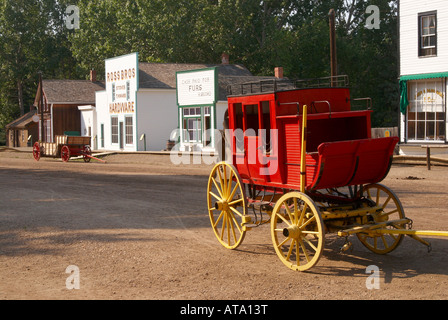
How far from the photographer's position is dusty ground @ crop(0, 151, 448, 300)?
730 centimetres

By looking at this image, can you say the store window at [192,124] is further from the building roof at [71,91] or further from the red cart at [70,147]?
the building roof at [71,91]

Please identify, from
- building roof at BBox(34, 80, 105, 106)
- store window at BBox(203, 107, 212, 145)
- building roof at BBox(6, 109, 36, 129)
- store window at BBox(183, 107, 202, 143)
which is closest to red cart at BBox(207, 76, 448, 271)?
store window at BBox(203, 107, 212, 145)

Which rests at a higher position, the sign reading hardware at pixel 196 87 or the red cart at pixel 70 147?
the sign reading hardware at pixel 196 87

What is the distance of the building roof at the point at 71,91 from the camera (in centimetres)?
5750

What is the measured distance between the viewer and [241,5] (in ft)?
182

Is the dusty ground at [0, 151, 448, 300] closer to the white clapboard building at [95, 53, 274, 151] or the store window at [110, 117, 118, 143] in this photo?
Answer: the white clapboard building at [95, 53, 274, 151]

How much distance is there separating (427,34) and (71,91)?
39958 millimetres

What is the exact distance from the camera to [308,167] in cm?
816

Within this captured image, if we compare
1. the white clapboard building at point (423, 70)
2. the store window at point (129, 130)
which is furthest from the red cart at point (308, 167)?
the store window at point (129, 130)

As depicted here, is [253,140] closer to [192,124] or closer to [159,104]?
[192,124]

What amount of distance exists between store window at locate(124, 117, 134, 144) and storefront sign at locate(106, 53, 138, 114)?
2.15ft

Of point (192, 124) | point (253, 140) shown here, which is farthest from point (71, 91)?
point (253, 140)

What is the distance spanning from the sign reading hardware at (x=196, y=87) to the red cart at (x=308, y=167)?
1054 inches
